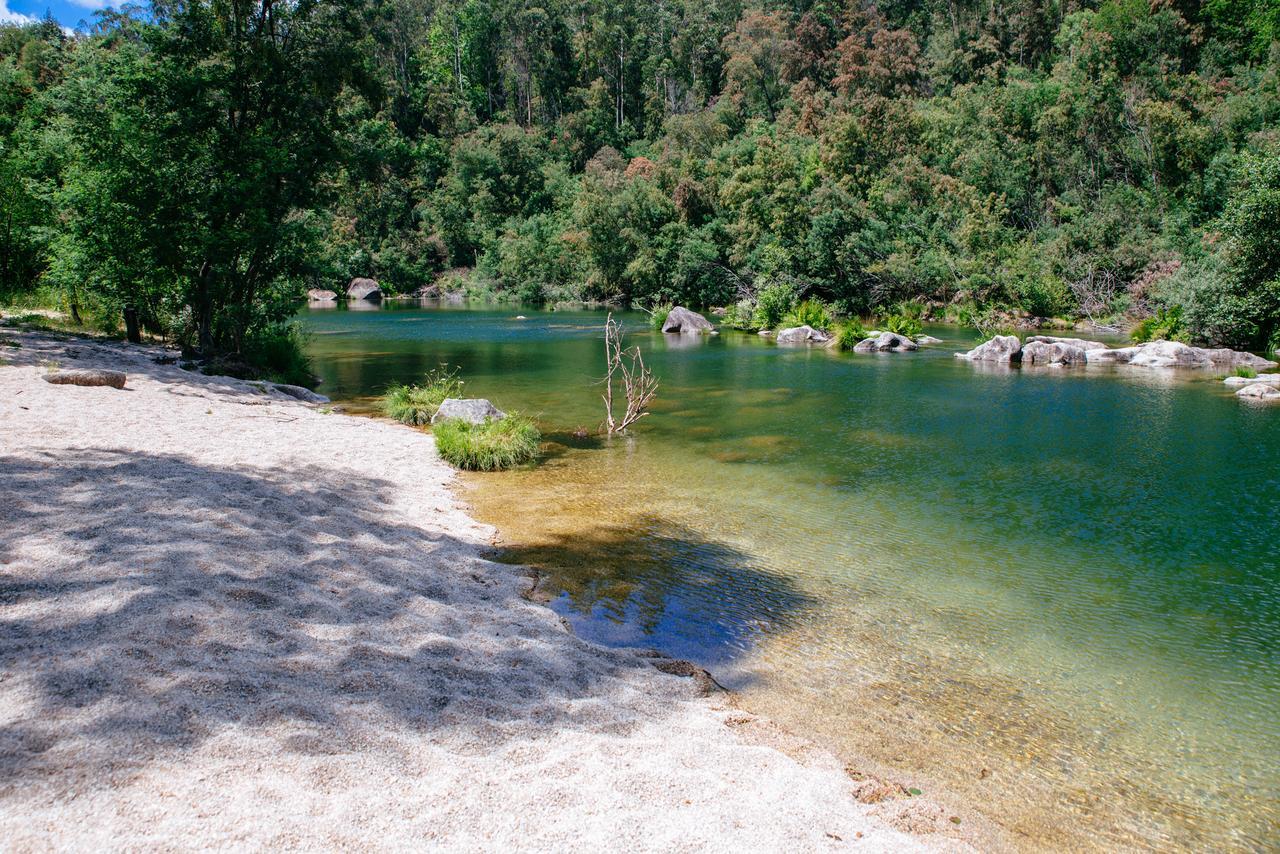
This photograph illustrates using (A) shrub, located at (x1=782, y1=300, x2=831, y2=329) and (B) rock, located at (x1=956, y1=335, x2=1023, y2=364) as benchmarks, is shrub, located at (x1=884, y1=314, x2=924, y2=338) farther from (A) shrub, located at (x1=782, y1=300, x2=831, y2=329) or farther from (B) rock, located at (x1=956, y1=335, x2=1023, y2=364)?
(B) rock, located at (x1=956, y1=335, x2=1023, y2=364)

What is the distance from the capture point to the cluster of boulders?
26750mm

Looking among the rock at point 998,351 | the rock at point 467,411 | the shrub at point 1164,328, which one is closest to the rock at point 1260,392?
the rock at point 998,351

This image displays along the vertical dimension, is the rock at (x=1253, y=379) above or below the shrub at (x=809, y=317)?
below

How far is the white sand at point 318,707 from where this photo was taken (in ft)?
11.1

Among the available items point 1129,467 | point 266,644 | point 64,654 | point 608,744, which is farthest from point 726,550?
point 1129,467

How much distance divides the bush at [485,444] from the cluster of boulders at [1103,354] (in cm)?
2147

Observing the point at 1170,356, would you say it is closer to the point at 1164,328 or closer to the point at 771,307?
the point at 1164,328

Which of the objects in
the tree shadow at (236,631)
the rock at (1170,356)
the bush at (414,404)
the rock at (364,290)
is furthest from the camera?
the rock at (364,290)

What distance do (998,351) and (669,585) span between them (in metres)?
25.1

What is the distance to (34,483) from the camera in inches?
294

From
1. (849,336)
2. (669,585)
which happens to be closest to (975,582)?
(669,585)

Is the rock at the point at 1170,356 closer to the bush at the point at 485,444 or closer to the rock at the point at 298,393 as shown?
the bush at the point at 485,444

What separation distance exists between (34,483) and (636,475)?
8.15m

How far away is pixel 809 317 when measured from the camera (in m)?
39.8
